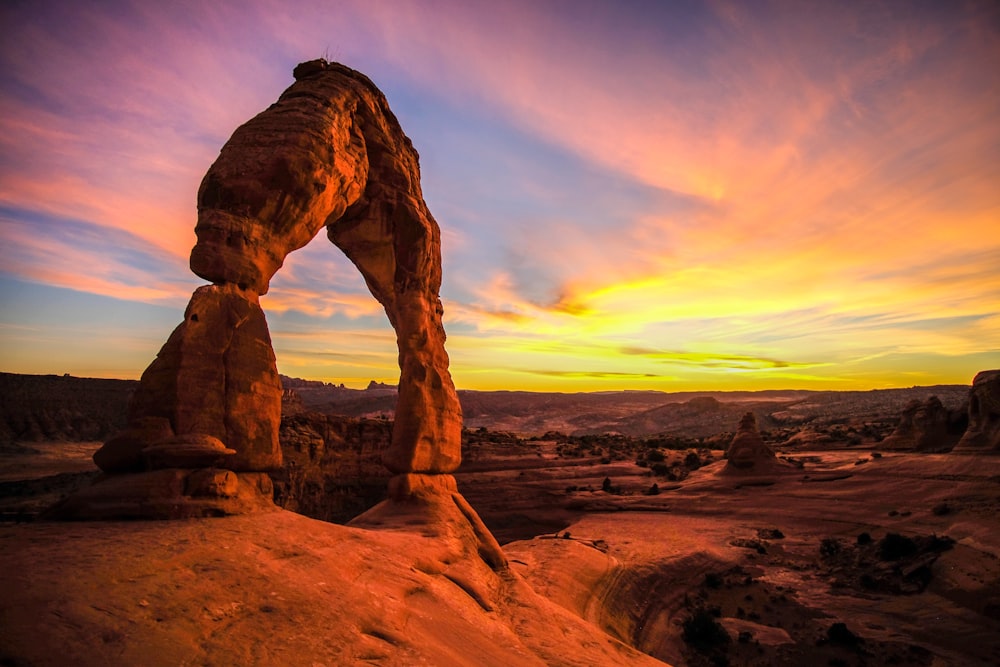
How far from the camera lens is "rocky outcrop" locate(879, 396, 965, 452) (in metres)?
29.4

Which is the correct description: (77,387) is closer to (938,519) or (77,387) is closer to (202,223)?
(202,223)

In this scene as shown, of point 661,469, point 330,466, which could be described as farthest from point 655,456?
point 330,466

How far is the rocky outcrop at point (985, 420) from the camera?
935 inches

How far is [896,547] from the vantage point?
1797 cm

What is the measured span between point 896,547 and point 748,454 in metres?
11.2

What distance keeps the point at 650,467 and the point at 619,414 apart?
272ft

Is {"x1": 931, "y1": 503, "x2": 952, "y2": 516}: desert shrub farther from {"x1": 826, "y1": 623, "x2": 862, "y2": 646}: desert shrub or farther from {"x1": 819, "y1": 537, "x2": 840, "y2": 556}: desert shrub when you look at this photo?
{"x1": 826, "y1": 623, "x2": 862, "y2": 646}: desert shrub

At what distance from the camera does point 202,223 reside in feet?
27.5

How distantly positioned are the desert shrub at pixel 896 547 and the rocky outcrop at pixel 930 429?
14.8 meters

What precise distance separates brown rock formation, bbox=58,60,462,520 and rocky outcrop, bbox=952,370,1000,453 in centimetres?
2657

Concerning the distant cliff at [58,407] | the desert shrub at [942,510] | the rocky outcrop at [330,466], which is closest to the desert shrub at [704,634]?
the rocky outcrop at [330,466]

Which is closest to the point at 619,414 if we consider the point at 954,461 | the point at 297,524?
the point at 954,461

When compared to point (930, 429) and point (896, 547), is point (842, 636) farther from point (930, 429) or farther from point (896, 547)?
point (930, 429)

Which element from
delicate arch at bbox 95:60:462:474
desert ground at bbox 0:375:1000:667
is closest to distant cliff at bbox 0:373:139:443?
desert ground at bbox 0:375:1000:667
